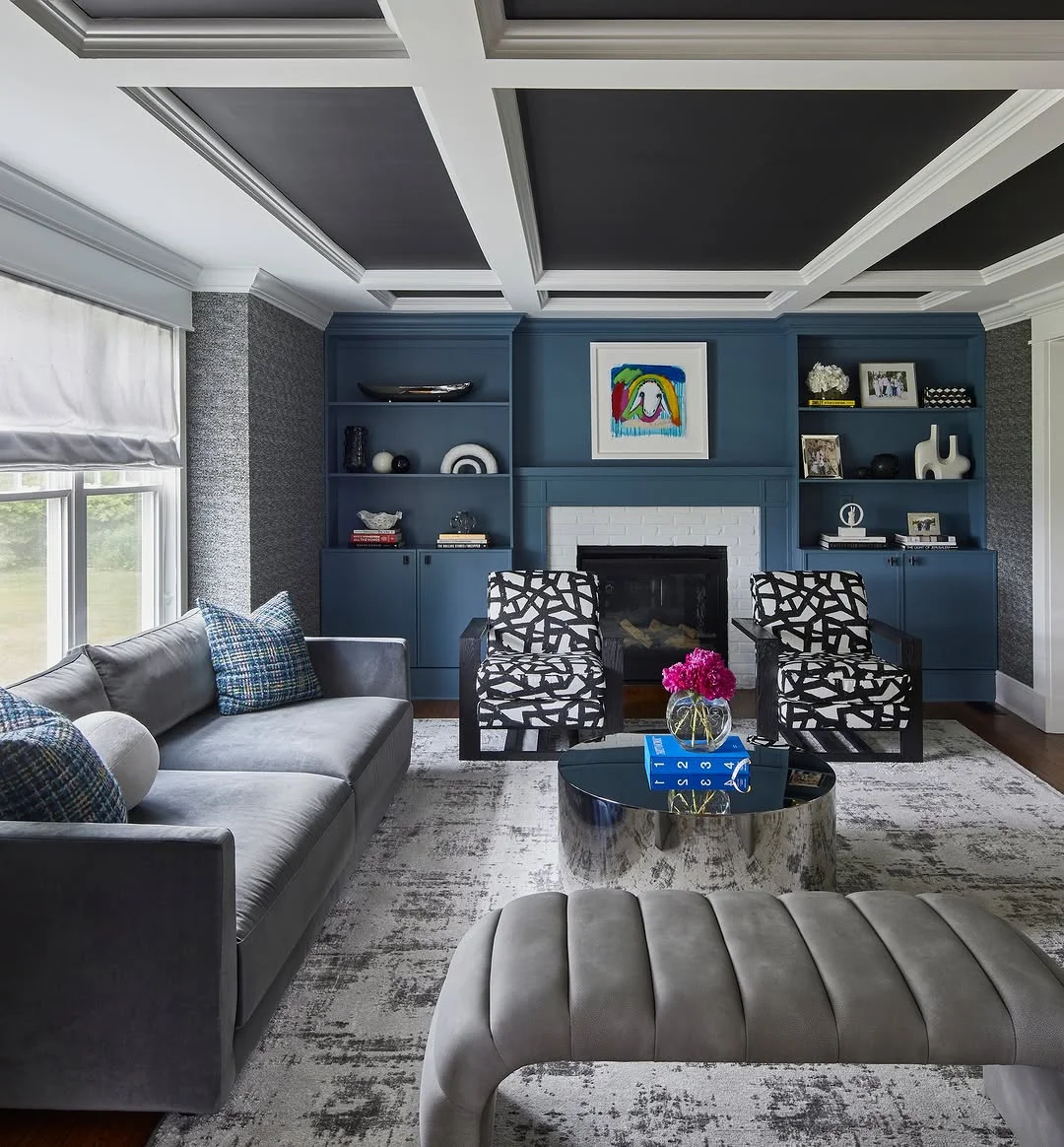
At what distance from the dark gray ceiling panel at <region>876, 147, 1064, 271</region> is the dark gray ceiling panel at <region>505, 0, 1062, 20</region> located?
119cm

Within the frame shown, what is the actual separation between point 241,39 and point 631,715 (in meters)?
4.08

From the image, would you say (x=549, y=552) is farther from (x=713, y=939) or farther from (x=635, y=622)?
(x=713, y=939)

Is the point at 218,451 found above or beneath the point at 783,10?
beneath

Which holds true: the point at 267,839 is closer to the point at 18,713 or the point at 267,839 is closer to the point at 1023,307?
the point at 18,713

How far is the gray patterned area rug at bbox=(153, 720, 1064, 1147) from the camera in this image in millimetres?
1995

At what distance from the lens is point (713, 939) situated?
1966 mm

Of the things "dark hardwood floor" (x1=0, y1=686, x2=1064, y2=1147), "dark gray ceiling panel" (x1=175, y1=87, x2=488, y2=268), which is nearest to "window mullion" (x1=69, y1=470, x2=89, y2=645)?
"dark gray ceiling panel" (x1=175, y1=87, x2=488, y2=268)

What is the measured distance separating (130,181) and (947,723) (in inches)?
188

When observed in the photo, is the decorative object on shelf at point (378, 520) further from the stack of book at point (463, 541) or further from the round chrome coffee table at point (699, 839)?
the round chrome coffee table at point (699, 839)

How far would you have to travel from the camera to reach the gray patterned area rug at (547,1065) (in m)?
2.00

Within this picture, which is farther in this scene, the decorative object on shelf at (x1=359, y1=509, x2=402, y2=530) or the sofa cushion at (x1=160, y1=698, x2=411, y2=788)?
the decorative object on shelf at (x1=359, y1=509, x2=402, y2=530)

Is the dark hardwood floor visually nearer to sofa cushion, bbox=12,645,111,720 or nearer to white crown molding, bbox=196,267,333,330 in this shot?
sofa cushion, bbox=12,645,111,720

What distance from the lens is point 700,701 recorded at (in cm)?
325

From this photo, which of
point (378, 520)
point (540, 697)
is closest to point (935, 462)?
point (540, 697)
